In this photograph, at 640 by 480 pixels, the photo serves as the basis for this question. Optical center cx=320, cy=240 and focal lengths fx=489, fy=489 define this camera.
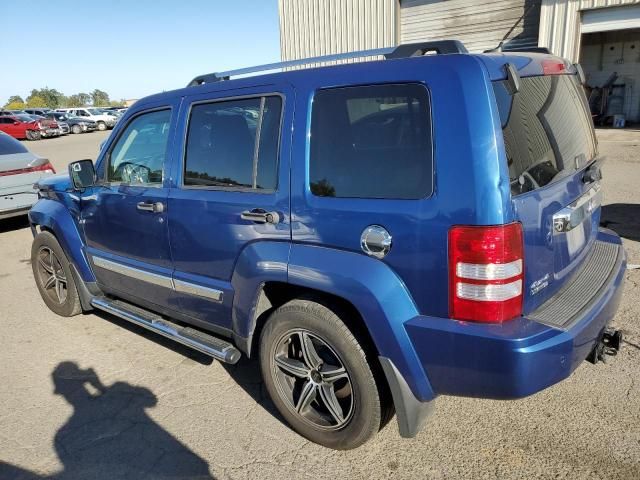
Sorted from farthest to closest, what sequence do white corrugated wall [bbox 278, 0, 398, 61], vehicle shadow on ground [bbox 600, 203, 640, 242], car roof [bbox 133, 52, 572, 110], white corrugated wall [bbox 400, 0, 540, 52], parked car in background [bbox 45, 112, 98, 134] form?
parked car in background [bbox 45, 112, 98, 134]
white corrugated wall [bbox 278, 0, 398, 61]
white corrugated wall [bbox 400, 0, 540, 52]
vehicle shadow on ground [bbox 600, 203, 640, 242]
car roof [bbox 133, 52, 572, 110]

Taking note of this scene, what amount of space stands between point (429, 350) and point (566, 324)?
2.04ft

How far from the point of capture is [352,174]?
2350mm

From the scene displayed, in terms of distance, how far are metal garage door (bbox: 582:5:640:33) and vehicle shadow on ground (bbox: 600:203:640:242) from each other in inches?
395

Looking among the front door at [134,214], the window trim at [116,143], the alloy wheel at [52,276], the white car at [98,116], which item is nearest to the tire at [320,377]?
the front door at [134,214]

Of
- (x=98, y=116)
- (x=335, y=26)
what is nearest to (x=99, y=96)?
(x=98, y=116)

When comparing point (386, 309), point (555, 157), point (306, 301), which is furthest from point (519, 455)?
point (555, 157)

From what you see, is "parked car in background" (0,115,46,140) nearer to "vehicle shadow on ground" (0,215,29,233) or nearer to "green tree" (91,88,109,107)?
"vehicle shadow on ground" (0,215,29,233)

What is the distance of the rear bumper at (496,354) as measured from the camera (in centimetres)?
199

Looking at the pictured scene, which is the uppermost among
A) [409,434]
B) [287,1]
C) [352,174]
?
[287,1]

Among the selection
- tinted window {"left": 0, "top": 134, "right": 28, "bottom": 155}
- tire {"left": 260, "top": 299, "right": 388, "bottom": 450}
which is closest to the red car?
tinted window {"left": 0, "top": 134, "right": 28, "bottom": 155}

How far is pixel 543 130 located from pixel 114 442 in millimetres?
2858

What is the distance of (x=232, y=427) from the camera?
2.88 meters

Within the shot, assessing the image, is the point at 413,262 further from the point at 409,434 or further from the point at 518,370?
the point at 409,434

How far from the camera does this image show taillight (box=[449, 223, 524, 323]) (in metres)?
1.98
